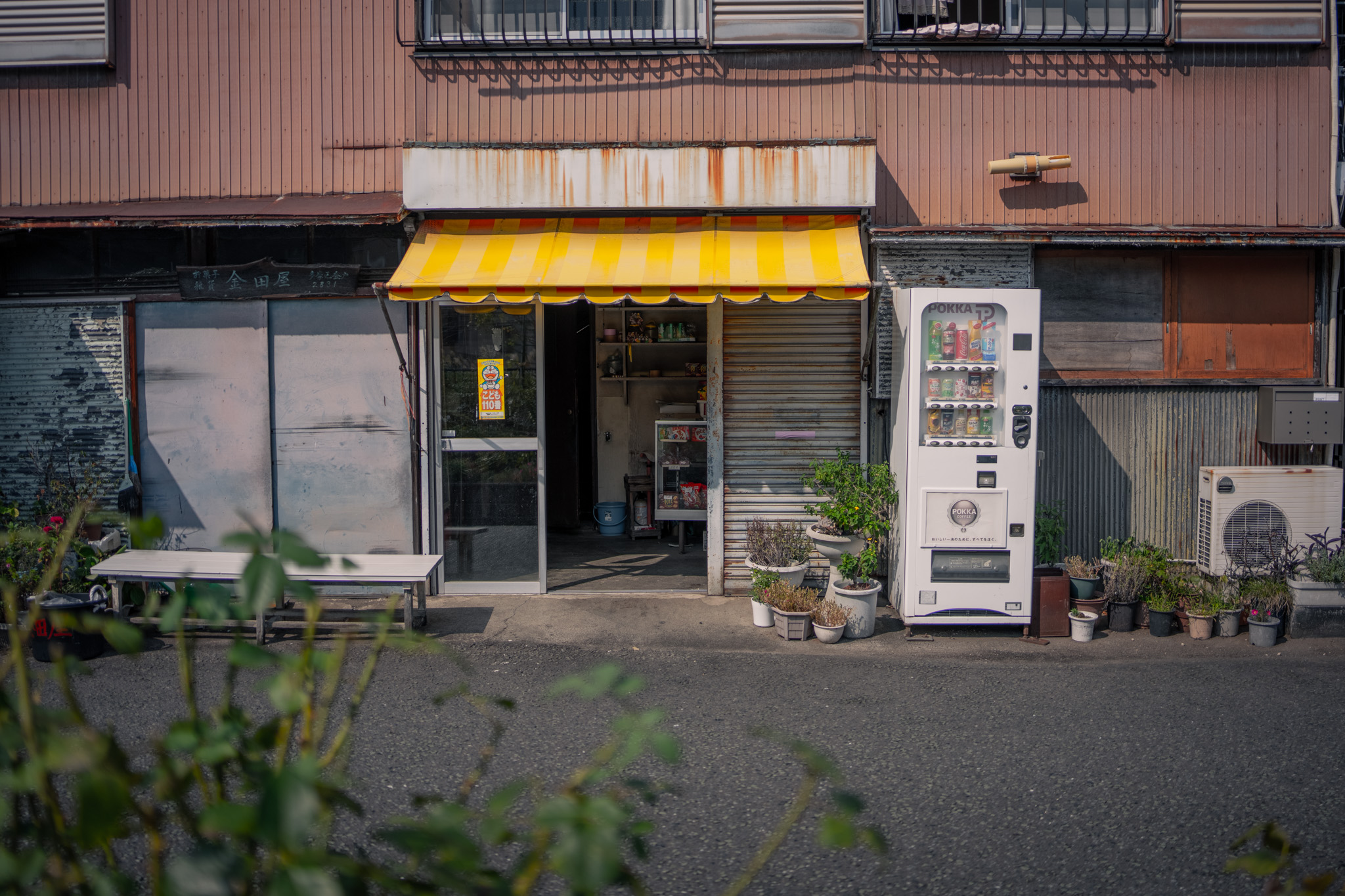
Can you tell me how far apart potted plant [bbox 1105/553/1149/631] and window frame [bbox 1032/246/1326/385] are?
165cm

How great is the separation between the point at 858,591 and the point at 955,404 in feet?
5.26

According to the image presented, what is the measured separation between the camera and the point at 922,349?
22.3 feet

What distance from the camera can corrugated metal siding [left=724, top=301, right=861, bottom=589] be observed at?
7793 mm

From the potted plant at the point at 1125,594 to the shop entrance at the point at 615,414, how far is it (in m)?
4.46

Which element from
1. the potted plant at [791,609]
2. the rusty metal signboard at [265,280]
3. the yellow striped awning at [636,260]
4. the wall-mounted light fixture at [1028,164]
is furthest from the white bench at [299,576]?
the wall-mounted light fixture at [1028,164]

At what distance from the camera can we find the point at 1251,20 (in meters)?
7.66

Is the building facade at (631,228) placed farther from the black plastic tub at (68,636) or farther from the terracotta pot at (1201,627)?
the black plastic tub at (68,636)

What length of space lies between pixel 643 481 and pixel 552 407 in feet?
5.04

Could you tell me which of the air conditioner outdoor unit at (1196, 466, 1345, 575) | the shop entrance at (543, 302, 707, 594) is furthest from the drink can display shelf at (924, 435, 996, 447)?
the shop entrance at (543, 302, 707, 594)

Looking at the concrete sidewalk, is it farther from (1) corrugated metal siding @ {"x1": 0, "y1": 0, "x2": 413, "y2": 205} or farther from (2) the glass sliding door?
(1) corrugated metal siding @ {"x1": 0, "y1": 0, "x2": 413, "y2": 205}

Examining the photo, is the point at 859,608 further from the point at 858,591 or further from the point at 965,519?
the point at 965,519

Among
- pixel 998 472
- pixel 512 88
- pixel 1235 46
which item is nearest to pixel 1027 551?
pixel 998 472

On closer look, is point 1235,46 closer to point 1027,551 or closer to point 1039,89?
point 1039,89

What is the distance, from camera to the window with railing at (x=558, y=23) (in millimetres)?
7723
